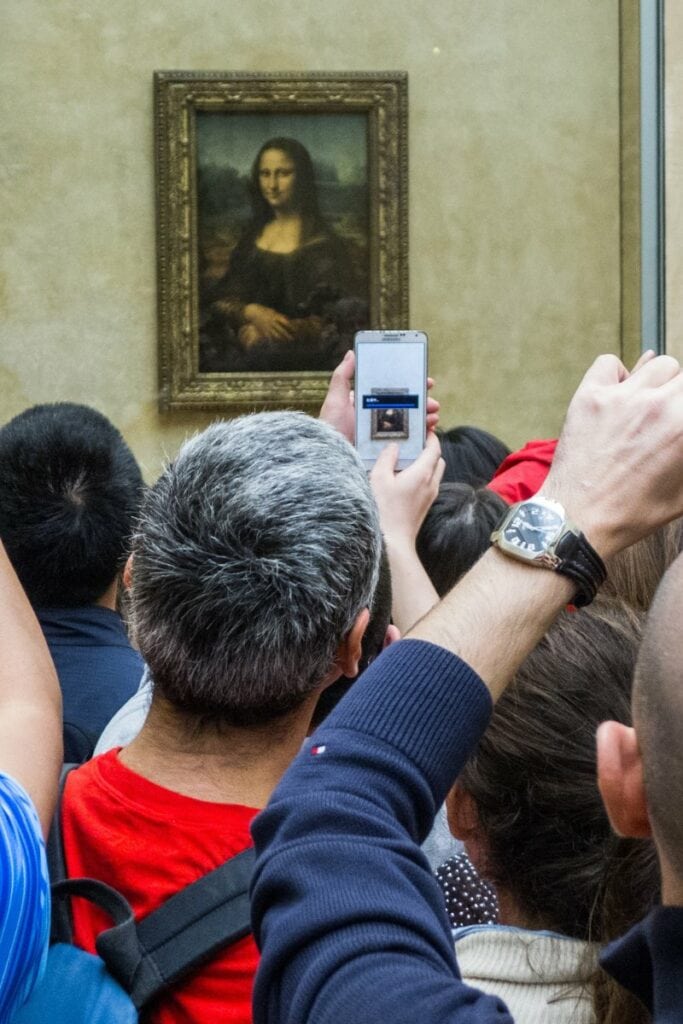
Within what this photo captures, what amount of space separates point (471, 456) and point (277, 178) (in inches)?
198

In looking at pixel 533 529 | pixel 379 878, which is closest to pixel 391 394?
pixel 533 529

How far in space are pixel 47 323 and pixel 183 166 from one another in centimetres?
146

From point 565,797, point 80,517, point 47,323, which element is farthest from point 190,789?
point 47,323

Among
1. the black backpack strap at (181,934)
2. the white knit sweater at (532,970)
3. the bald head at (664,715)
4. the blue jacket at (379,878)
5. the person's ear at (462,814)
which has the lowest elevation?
the white knit sweater at (532,970)

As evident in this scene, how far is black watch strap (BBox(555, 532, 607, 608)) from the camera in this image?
1.33 m

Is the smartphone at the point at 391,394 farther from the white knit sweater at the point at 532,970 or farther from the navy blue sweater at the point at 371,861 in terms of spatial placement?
the navy blue sweater at the point at 371,861

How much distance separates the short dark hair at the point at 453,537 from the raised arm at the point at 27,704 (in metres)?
1.57

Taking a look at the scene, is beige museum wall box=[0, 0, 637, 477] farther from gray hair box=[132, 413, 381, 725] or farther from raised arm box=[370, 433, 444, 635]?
gray hair box=[132, 413, 381, 725]

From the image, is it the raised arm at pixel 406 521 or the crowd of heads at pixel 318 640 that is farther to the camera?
the raised arm at pixel 406 521

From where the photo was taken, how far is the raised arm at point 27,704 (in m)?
1.70

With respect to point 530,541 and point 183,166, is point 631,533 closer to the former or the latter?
point 530,541

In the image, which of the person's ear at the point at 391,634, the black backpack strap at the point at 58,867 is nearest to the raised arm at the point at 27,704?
the black backpack strap at the point at 58,867

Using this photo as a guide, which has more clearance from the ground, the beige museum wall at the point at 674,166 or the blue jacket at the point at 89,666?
the beige museum wall at the point at 674,166

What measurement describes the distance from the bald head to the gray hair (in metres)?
0.79
